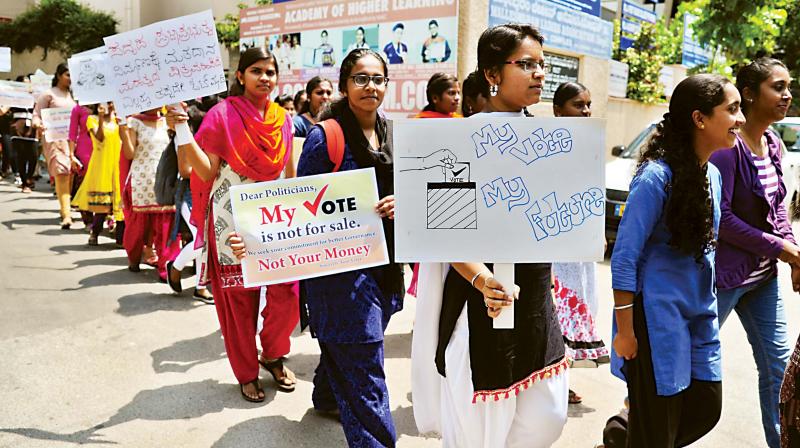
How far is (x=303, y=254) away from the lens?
3025 mm

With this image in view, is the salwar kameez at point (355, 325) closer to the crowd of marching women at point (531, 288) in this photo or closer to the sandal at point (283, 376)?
the crowd of marching women at point (531, 288)

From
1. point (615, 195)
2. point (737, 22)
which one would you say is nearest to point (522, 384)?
point (615, 195)

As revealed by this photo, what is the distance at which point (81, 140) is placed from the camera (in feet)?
29.9

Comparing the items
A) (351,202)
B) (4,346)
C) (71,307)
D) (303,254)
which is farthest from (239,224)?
(71,307)

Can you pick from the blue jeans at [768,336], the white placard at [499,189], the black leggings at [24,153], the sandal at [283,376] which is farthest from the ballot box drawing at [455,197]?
the black leggings at [24,153]

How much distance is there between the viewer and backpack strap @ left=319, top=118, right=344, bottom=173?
301 centimetres

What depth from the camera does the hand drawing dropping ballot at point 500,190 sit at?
2.24 metres

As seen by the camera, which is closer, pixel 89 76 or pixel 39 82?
pixel 89 76

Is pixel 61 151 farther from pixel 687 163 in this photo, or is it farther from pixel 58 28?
pixel 58 28

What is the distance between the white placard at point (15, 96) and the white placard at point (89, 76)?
21.8ft

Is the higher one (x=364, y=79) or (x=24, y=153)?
(x=364, y=79)

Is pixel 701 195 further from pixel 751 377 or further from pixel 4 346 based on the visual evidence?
pixel 4 346

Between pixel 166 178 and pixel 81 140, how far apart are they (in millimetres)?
3566

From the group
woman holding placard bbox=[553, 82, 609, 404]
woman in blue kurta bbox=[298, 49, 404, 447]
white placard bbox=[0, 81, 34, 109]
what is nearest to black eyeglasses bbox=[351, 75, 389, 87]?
woman in blue kurta bbox=[298, 49, 404, 447]
